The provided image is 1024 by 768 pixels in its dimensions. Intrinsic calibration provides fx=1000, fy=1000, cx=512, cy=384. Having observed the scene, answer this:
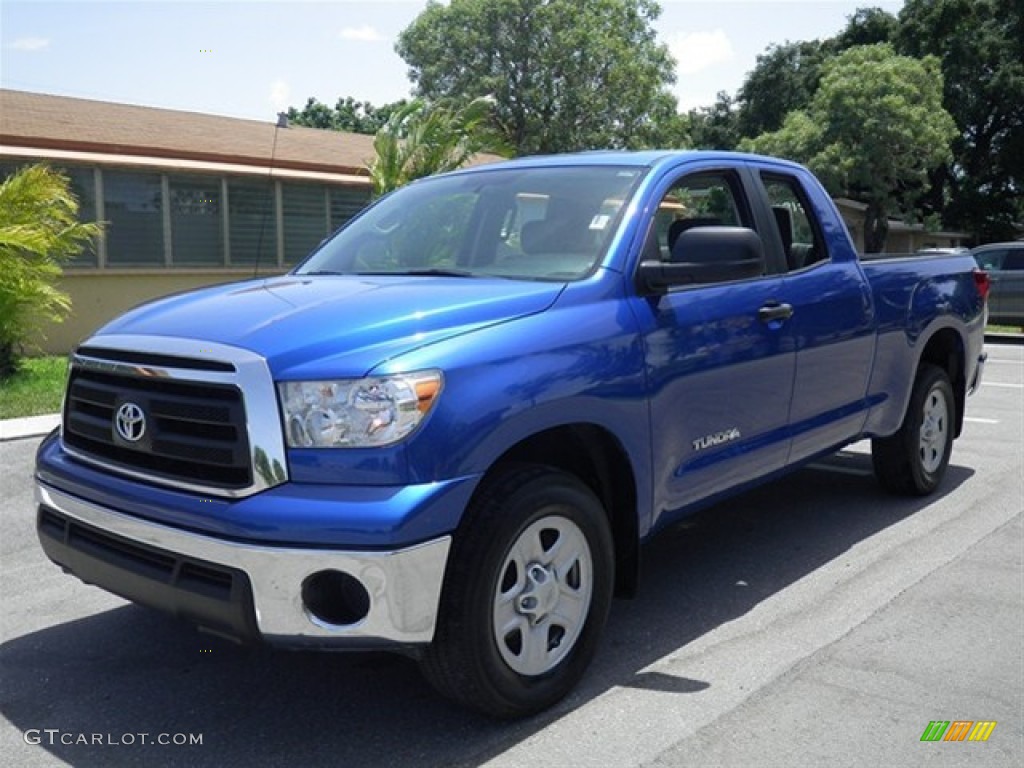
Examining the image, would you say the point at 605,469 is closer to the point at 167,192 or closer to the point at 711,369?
the point at 711,369

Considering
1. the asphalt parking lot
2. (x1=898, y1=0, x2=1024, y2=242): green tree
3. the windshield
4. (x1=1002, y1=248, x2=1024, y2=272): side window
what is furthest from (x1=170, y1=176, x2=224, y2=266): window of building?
(x1=898, y1=0, x2=1024, y2=242): green tree

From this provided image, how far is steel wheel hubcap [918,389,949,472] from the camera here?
6105 mm

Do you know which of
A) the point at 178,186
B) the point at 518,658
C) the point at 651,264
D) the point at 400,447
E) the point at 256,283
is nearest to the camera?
the point at 400,447

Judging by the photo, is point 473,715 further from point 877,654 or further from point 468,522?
point 877,654

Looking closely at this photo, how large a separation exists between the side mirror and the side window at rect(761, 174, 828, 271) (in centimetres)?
118

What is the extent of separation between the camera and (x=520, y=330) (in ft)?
10.8

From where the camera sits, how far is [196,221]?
53.4 ft

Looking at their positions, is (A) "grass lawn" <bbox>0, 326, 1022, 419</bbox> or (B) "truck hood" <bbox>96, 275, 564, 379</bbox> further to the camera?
(A) "grass lawn" <bbox>0, 326, 1022, 419</bbox>

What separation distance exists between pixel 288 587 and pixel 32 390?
923cm

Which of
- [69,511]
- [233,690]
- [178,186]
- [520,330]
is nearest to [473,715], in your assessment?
[233,690]

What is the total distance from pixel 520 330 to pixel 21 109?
1602cm

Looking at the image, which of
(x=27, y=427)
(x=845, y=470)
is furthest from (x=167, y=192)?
(x=845, y=470)

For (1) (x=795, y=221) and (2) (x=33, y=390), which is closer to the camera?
A: (1) (x=795, y=221)

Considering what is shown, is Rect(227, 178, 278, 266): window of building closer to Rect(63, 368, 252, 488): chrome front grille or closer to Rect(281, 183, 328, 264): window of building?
Rect(281, 183, 328, 264): window of building
